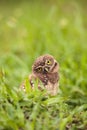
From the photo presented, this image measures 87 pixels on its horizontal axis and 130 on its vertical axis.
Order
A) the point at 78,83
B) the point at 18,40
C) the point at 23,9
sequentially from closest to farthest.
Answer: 1. the point at 78,83
2. the point at 18,40
3. the point at 23,9

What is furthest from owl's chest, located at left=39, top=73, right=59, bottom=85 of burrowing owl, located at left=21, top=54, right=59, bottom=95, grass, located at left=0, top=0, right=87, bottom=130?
grass, located at left=0, top=0, right=87, bottom=130

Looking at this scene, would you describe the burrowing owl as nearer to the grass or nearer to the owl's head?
the owl's head

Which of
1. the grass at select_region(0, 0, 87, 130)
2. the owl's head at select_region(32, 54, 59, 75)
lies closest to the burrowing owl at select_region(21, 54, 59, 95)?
the owl's head at select_region(32, 54, 59, 75)

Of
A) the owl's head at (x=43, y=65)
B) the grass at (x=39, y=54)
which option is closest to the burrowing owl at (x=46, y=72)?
the owl's head at (x=43, y=65)

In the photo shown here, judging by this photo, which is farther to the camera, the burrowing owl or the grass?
the burrowing owl

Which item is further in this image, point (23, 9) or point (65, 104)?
point (23, 9)

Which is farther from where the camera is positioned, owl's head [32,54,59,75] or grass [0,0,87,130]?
owl's head [32,54,59,75]

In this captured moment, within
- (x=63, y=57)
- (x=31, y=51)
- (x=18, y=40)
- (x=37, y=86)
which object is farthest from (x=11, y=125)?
(x=18, y=40)

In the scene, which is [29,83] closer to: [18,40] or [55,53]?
[55,53]

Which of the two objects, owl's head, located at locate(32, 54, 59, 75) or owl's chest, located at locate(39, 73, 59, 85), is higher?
owl's head, located at locate(32, 54, 59, 75)
